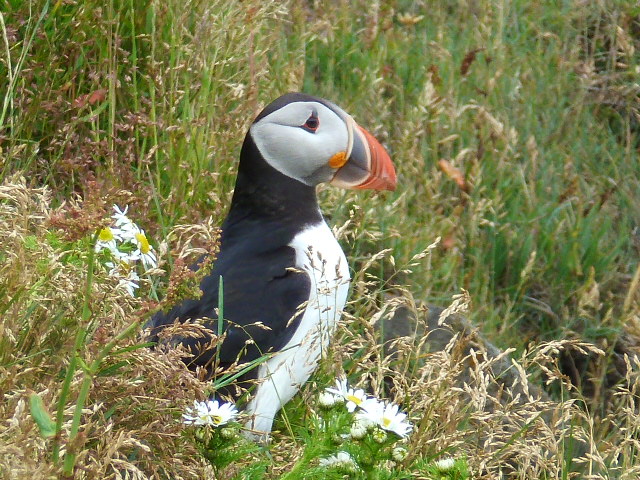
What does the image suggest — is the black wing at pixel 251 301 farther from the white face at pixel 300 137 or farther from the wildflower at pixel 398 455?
the wildflower at pixel 398 455

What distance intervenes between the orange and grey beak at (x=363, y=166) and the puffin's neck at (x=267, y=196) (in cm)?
16

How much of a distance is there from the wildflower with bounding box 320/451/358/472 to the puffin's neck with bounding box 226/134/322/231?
140 centimetres

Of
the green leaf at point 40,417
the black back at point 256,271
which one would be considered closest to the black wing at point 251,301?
the black back at point 256,271

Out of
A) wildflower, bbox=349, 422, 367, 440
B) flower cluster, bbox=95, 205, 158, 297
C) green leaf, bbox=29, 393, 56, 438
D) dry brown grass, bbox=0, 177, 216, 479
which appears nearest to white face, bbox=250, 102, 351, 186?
flower cluster, bbox=95, 205, 158, 297

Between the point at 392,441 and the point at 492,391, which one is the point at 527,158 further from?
the point at 392,441

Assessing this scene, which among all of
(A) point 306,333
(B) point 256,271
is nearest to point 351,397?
(A) point 306,333

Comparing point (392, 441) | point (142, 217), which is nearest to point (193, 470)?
point (392, 441)

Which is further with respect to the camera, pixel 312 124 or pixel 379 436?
pixel 312 124

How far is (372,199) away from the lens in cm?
449

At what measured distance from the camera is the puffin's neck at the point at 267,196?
3.60 meters

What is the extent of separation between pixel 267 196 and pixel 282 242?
0.64 ft

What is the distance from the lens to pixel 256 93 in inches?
173

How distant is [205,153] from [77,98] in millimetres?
519

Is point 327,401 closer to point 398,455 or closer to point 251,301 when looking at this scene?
point 398,455
